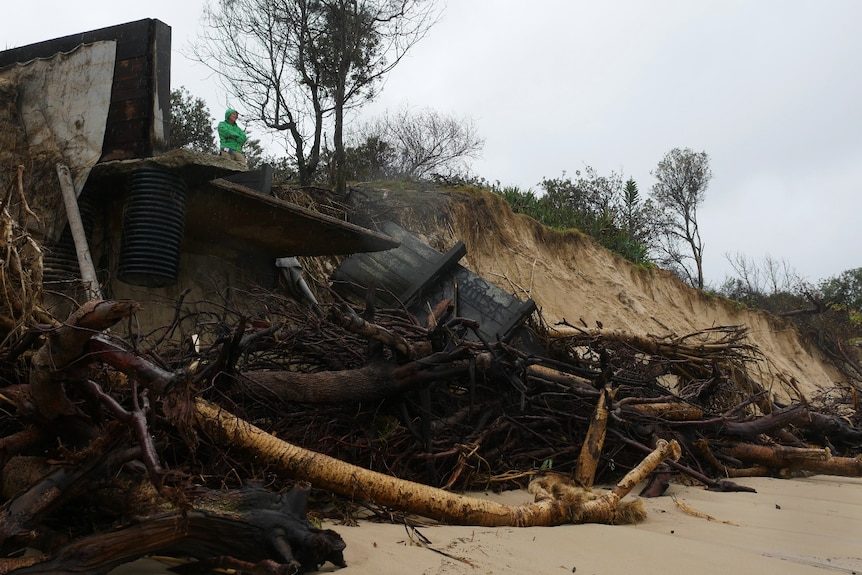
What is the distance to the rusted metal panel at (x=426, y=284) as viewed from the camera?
703 centimetres

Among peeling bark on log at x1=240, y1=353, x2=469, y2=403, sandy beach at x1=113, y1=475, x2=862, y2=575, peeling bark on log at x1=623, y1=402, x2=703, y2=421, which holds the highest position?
peeling bark on log at x1=240, y1=353, x2=469, y2=403

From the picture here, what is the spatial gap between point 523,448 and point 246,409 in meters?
1.80

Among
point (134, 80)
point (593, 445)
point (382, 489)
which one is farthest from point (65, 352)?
point (134, 80)

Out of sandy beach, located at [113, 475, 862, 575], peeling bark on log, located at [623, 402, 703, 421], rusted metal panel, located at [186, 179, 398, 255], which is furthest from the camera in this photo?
rusted metal panel, located at [186, 179, 398, 255]

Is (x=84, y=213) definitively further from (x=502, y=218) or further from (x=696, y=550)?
(x=502, y=218)

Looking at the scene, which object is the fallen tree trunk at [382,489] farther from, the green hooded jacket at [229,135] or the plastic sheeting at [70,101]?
the green hooded jacket at [229,135]

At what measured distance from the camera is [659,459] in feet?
12.6

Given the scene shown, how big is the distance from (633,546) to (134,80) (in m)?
5.82

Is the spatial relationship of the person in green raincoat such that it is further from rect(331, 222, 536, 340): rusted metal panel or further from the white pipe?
the white pipe

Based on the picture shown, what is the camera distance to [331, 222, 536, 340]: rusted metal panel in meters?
7.03

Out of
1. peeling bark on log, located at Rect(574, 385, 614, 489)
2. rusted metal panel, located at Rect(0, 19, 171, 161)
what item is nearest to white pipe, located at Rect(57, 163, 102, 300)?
rusted metal panel, located at Rect(0, 19, 171, 161)

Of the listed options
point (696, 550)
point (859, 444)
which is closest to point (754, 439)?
point (859, 444)

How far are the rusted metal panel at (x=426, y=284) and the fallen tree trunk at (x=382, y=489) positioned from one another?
12.2 ft

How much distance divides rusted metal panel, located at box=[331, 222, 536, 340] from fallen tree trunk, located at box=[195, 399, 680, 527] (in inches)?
147
